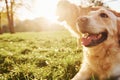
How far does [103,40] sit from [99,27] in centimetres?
19

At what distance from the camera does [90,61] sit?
13.9 ft

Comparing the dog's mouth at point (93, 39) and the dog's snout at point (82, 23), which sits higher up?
the dog's snout at point (82, 23)

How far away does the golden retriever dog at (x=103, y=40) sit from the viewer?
3973 millimetres

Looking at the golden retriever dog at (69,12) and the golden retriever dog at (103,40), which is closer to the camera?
the golden retriever dog at (103,40)

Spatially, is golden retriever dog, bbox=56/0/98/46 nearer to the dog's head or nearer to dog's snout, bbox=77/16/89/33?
the dog's head

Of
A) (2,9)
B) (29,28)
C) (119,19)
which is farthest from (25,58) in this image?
(29,28)

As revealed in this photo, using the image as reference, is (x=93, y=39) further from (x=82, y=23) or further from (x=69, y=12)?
(x=69, y=12)

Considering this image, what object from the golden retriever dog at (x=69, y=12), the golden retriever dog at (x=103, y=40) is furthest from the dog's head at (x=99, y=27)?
the golden retriever dog at (x=69, y=12)

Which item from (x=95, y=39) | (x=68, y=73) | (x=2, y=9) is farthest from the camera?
(x=2, y=9)

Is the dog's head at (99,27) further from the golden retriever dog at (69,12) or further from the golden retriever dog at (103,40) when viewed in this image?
the golden retriever dog at (69,12)

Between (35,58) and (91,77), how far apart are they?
281cm

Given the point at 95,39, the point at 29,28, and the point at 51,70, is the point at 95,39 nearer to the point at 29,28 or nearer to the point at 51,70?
the point at 51,70

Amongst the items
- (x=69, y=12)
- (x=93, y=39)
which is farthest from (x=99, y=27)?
(x=69, y=12)

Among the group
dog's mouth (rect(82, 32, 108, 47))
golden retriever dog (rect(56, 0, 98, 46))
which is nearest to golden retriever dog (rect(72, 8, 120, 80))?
dog's mouth (rect(82, 32, 108, 47))
